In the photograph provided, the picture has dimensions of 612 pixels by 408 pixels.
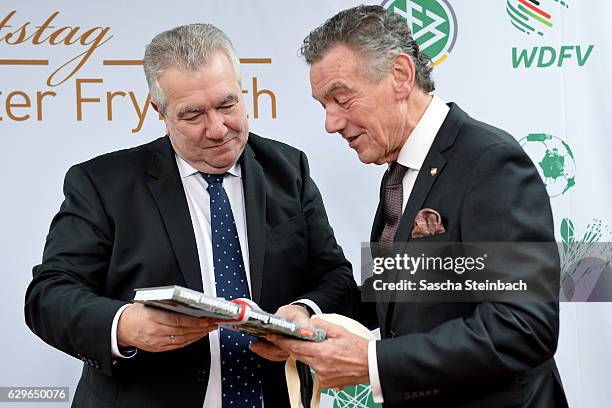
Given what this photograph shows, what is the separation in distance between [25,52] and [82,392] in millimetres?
1305

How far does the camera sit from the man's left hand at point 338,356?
77.1 inches

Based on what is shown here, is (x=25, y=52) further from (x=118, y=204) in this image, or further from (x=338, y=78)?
(x=338, y=78)

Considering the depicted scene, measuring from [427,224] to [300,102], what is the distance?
1298 mm

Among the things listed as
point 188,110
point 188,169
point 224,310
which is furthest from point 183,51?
point 224,310

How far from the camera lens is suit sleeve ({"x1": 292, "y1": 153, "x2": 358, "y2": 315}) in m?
2.45

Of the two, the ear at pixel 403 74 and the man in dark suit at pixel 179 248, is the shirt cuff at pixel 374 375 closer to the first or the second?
the man in dark suit at pixel 179 248

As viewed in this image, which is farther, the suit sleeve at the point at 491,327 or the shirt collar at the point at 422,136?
the shirt collar at the point at 422,136

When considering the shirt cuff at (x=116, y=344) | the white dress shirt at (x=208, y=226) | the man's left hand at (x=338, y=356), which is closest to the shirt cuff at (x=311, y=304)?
the white dress shirt at (x=208, y=226)

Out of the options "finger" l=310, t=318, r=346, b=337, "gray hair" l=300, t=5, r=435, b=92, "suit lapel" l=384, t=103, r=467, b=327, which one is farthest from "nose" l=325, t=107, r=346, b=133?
"finger" l=310, t=318, r=346, b=337

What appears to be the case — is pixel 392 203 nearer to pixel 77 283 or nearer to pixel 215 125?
pixel 215 125

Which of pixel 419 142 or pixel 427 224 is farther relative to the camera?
pixel 419 142

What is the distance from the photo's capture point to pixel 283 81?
320 centimetres

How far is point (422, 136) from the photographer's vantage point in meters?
2.13

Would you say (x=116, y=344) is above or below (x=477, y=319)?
below
